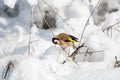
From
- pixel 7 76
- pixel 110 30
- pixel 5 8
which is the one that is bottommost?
pixel 7 76

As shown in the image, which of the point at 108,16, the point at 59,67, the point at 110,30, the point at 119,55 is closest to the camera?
the point at 59,67

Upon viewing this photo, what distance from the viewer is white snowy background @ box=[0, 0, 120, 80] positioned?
1708 millimetres

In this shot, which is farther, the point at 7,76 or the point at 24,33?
the point at 24,33

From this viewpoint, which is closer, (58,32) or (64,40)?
(64,40)

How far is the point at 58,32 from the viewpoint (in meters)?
2.63

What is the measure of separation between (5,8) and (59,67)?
1.28m

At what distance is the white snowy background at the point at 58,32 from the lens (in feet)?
5.60

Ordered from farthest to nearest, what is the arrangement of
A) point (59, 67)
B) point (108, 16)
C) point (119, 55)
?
point (108, 16), point (119, 55), point (59, 67)

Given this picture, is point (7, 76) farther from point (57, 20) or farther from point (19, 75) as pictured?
point (57, 20)

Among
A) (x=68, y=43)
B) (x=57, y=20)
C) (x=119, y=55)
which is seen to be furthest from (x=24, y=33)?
(x=119, y=55)

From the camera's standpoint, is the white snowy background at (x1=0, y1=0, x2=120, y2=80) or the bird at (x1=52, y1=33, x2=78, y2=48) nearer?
the white snowy background at (x1=0, y1=0, x2=120, y2=80)

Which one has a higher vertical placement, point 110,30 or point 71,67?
point 110,30

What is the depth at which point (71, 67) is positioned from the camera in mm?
A: 1847

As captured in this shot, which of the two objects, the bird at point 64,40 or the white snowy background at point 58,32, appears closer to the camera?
the white snowy background at point 58,32
